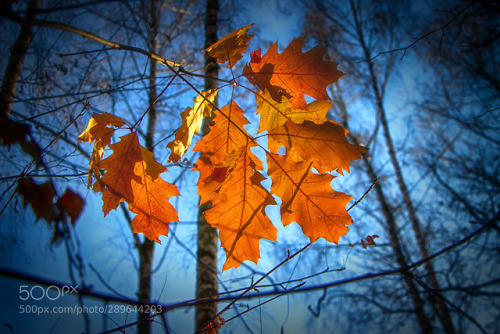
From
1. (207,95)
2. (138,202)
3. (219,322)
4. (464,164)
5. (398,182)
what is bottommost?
(219,322)

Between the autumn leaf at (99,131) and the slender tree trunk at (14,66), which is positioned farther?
the slender tree trunk at (14,66)

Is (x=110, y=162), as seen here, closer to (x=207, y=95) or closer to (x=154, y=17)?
(x=207, y=95)

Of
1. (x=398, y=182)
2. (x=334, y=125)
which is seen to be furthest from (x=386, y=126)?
(x=334, y=125)

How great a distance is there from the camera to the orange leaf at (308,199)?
99 centimetres

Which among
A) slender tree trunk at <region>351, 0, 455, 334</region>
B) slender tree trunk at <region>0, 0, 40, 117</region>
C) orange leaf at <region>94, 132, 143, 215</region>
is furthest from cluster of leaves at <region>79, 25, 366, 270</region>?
slender tree trunk at <region>351, 0, 455, 334</region>

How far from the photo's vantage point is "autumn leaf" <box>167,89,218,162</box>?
1119 millimetres

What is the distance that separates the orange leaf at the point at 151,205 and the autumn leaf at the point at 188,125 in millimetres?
165

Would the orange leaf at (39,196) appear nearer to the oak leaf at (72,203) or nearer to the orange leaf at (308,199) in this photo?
the oak leaf at (72,203)

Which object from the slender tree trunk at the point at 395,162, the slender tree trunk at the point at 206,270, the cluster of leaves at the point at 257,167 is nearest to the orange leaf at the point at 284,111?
the cluster of leaves at the point at 257,167

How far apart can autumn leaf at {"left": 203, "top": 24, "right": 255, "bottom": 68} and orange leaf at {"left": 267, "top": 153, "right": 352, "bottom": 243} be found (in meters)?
0.52

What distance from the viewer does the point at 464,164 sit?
16.7 ft

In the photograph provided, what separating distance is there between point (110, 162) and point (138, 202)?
0.23 metres

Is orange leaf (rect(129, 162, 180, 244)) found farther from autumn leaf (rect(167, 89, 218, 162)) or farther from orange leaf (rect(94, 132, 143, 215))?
autumn leaf (rect(167, 89, 218, 162))

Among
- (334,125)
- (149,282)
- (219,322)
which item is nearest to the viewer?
(334,125)
